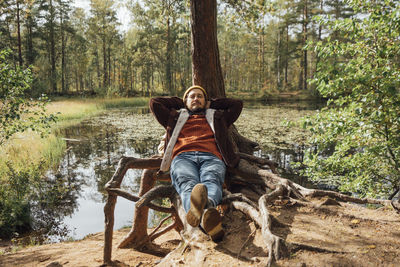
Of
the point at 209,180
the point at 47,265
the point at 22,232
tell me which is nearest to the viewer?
the point at 209,180

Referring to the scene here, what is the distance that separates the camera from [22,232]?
4684 millimetres

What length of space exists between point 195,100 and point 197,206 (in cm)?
186

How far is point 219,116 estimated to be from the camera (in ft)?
10.9

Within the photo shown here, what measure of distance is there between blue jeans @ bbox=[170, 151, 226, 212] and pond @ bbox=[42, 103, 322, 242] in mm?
2126

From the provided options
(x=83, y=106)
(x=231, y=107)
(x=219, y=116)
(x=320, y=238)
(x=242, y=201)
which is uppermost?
(x=83, y=106)

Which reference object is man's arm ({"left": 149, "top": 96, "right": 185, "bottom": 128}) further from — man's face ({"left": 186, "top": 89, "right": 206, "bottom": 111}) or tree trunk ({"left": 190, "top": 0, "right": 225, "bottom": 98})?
tree trunk ({"left": 190, "top": 0, "right": 225, "bottom": 98})

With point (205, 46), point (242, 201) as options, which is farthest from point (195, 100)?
point (242, 201)

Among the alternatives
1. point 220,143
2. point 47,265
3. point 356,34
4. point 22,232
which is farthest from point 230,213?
point 22,232

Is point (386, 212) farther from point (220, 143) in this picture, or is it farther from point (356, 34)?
point (356, 34)

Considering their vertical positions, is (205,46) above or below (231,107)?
above

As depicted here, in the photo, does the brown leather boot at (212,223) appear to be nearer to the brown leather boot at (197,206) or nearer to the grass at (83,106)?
the brown leather boot at (197,206)

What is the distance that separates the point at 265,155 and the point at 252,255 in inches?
283

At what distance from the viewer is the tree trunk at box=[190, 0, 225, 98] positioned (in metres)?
3.99

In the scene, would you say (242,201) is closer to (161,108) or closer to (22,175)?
(161,108)
